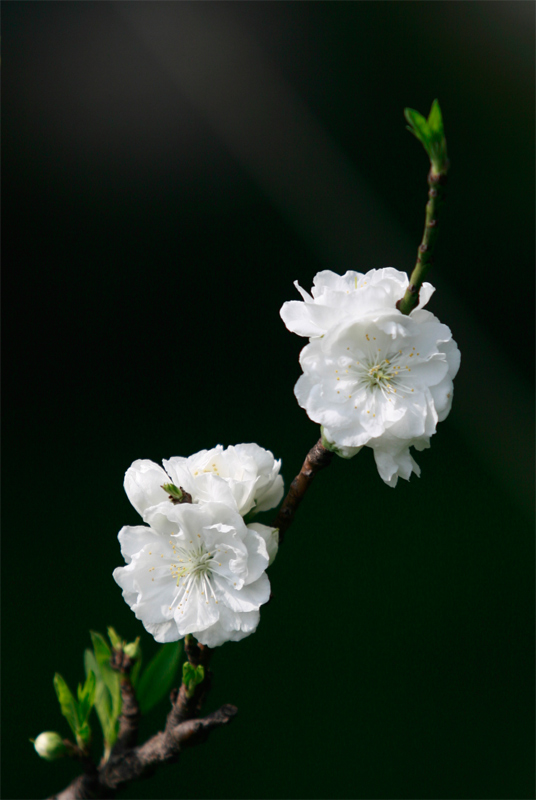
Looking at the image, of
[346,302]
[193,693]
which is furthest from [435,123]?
[193,693]

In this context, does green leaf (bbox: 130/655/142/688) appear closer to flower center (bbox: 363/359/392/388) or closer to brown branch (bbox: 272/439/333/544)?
brown branch (bbox: 272/439/333/544)

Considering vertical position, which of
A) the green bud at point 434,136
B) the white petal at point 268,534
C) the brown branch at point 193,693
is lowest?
the brown branch at point 193,693

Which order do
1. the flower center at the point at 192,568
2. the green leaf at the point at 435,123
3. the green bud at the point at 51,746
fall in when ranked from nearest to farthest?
the green leaf at the point at 435,123 < the flower center at the point at 192,568 < the green bud at the point at 51,746

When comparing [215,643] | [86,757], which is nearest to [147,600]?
[215,643]

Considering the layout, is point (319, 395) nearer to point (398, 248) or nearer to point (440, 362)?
point (440, 362)

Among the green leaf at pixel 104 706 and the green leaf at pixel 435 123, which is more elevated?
the green leaf at pixel 435 123

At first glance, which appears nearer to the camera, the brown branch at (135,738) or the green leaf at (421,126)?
the green leaf at (421,126)

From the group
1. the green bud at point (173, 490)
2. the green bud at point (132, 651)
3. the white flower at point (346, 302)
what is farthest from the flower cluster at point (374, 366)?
the green bud at point (132, 651)

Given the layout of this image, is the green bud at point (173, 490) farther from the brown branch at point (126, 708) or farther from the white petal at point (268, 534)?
the brown branch at point (126, 708)

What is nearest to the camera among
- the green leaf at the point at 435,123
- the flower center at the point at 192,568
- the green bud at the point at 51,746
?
the green leaf at the point at 435,123
